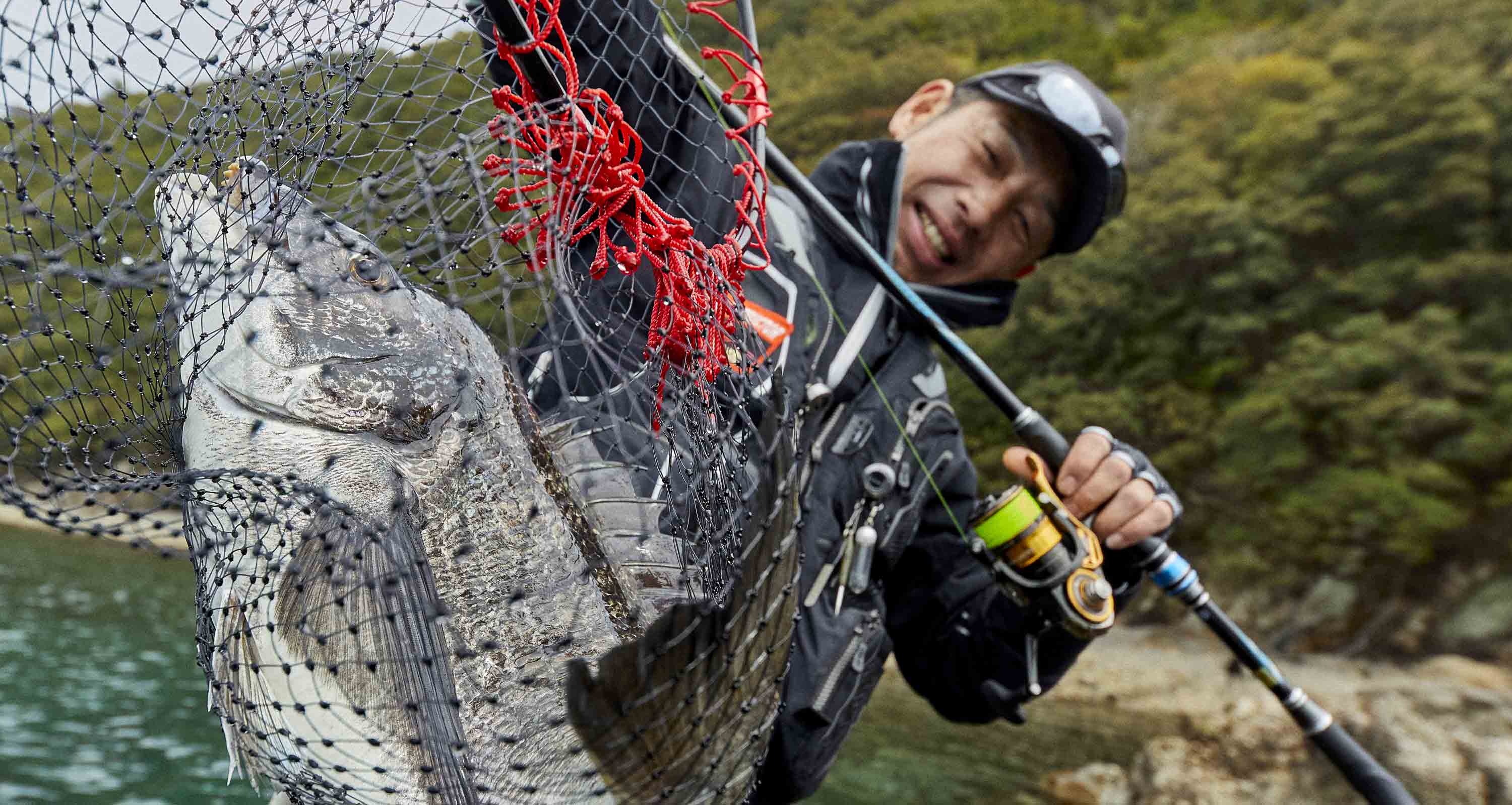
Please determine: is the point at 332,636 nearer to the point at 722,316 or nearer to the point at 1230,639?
the point at 722,316

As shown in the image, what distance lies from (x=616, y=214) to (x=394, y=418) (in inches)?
18.3

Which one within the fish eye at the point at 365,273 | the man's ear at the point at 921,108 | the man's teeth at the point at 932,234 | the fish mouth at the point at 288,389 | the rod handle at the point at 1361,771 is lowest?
the rod handle at the point at 1361,771

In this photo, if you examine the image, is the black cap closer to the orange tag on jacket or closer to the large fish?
the orange tag on jacket

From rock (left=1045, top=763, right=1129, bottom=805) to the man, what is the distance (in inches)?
320

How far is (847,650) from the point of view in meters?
2.38

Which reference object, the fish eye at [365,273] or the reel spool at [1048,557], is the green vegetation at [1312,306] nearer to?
the reel spool at [1048,557]

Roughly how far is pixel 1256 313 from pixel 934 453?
1864 centimetres

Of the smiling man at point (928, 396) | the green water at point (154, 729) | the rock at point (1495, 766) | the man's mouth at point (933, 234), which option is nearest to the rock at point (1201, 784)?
the green water at point (154, 729)

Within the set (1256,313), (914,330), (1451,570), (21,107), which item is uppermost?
(21,107)

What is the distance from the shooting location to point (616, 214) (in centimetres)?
156

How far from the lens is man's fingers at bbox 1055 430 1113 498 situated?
2551 mm

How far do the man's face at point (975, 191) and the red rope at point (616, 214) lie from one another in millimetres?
1440

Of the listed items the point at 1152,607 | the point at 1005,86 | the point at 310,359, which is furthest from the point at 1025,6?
the point at 310,359

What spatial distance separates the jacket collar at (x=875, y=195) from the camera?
2.82 metres
